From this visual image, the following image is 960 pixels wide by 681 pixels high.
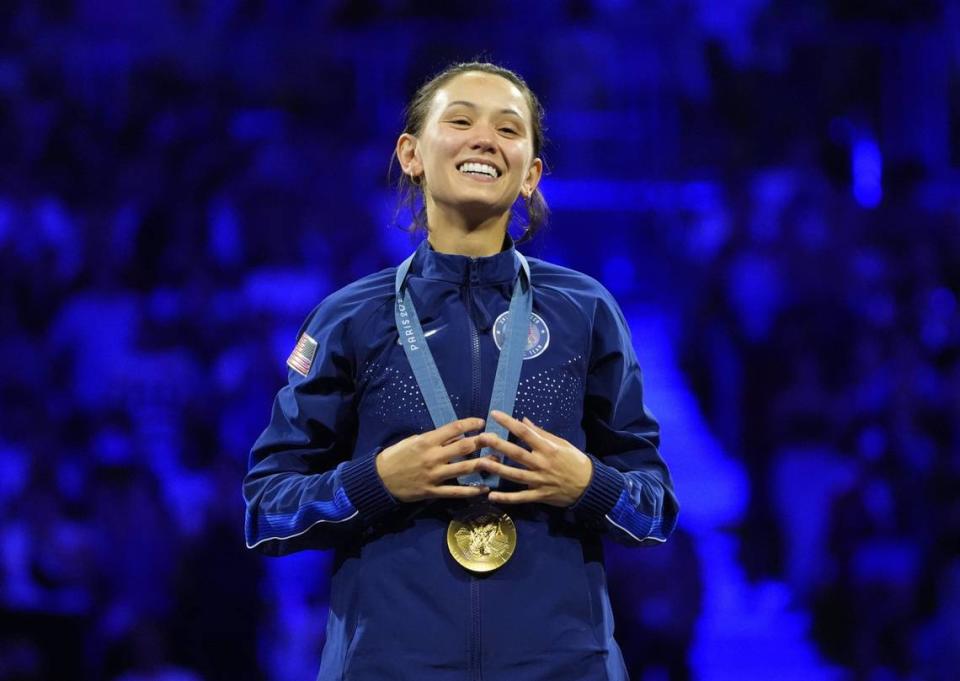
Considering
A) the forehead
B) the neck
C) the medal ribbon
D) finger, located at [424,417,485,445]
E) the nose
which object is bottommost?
finger, located at [424,417,485,445]

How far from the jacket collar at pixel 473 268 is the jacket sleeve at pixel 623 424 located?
0.50 ft

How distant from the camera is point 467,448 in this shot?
1.54m

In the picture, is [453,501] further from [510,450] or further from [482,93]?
[482,93]

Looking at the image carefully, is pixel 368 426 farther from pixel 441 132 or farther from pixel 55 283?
pixel 55 283

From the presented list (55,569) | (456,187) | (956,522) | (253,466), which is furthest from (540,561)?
(956,522)

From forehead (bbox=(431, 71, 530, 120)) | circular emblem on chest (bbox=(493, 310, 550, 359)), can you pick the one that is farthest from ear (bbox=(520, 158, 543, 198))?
circular emblem on chest (bbox=(493, 310, 550, 359))

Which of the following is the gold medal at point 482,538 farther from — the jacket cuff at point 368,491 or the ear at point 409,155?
the ear at point 409,155

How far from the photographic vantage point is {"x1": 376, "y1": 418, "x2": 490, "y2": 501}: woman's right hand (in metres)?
1.54

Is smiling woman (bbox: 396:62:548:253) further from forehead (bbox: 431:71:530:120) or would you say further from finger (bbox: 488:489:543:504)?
finger (bbox: 488:489:543:504)

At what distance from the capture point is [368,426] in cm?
175

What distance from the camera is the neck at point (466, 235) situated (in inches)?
74.3

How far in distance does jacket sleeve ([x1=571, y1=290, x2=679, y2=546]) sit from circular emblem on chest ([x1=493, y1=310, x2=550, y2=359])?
0.34ft

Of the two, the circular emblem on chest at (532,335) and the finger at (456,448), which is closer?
the finger at (456,448)

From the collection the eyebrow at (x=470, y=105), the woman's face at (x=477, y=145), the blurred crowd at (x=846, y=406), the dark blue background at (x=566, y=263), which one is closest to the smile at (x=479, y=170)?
the woman's face at (x=477, y=145)
